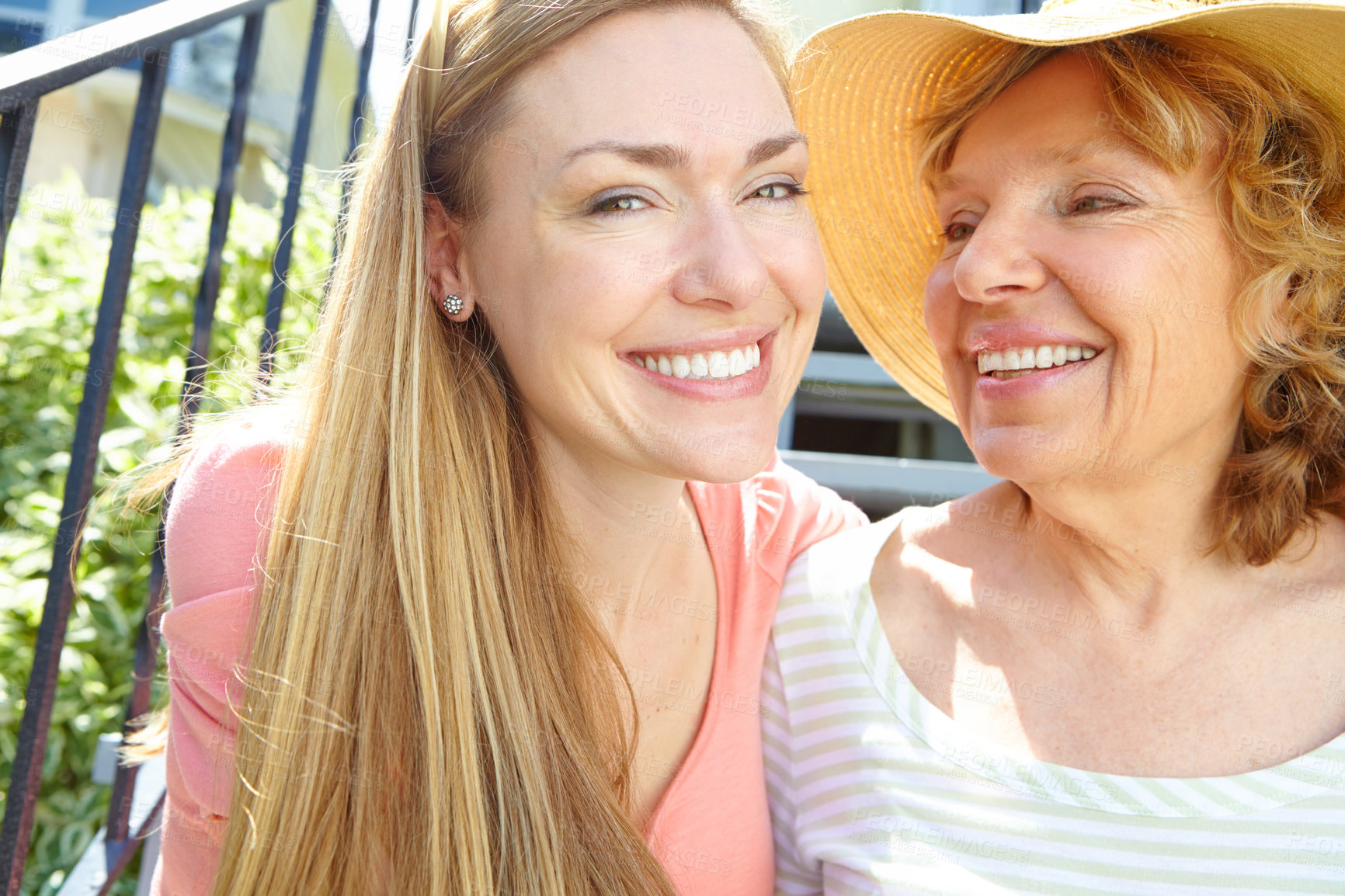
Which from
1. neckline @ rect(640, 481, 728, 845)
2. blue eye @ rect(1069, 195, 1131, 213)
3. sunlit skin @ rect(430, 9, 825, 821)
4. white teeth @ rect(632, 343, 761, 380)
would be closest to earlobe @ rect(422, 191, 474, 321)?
sunlit skin @ rect(430, 9, 825, 821)

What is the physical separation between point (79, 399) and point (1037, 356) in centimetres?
237

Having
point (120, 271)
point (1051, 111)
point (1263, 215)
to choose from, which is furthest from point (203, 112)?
point (1263, 215)

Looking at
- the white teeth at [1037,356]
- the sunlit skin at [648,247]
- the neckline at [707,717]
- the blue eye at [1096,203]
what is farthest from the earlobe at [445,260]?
the blue eye at [1096,203]

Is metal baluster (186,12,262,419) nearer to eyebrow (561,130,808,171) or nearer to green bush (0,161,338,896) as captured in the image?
green bush (0,161,338,896)

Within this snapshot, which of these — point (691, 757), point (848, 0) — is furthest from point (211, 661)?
point (848, 0)

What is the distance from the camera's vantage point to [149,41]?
5.48 feet

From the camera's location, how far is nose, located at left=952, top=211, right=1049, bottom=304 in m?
1.61

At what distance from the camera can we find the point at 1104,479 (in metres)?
1.66

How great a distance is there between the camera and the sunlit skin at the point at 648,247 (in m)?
1.57

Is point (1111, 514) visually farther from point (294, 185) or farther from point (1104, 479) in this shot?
point (294, 185)

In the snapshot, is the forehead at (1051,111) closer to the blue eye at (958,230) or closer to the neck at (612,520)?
the blue eye at (958,230)

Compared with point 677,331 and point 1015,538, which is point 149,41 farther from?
point 1015,538

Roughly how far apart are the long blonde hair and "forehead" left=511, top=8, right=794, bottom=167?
0.04 m

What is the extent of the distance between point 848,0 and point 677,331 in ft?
9.81
